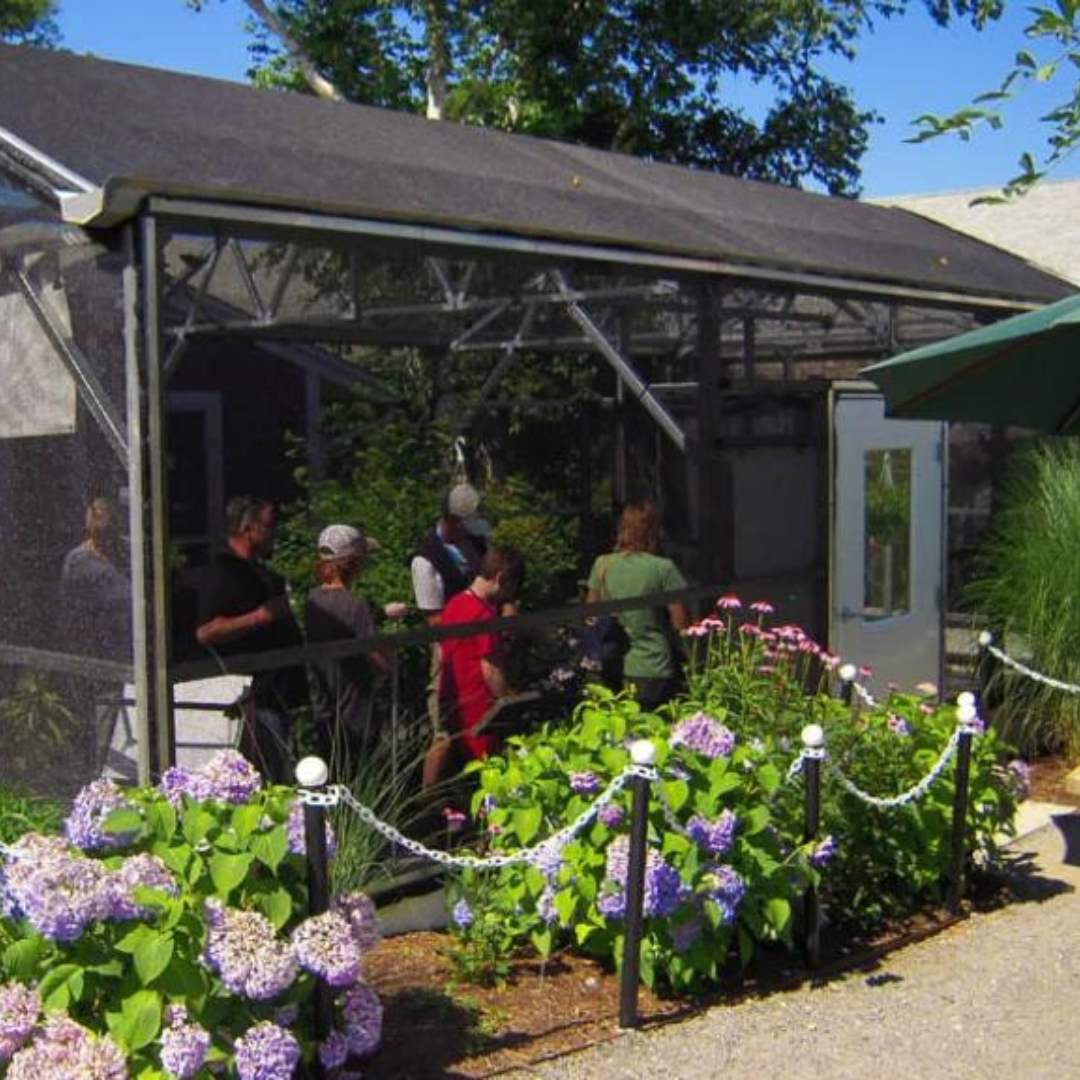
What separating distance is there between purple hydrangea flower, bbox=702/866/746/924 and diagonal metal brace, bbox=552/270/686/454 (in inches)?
149

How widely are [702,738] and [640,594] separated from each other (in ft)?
7.99

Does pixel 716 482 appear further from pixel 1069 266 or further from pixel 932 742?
pixel 1069 266

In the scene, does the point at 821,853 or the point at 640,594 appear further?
the point at 640,594

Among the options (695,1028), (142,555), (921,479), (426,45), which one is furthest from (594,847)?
(426,45)

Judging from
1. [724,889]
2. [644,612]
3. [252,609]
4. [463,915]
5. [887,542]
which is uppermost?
[887,542]

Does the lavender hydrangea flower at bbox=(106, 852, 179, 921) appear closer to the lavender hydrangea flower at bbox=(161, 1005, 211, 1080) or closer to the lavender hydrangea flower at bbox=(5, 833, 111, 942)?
the lavender hydrangea flower at bbox=(5, 833, 111, 942)

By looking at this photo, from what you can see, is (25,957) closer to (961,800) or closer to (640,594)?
(961,800)

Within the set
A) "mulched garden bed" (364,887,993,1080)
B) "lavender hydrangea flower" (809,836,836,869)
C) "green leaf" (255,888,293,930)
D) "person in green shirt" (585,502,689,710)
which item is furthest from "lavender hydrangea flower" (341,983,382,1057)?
"person in green shirt" (585,502,689,710)

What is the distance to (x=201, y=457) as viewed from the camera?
26.9ft

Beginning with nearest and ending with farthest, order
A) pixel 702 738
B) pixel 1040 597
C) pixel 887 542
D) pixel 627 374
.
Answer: pixel 702 738 < pixel 627 374 < pixel 1040 597 < pixel 887 542

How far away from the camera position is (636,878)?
501 cm

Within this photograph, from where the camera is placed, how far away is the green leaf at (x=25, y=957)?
3.78m

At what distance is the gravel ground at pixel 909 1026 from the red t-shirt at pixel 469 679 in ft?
6.55

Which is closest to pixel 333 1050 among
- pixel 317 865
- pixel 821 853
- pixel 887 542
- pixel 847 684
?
pixel 317 865
